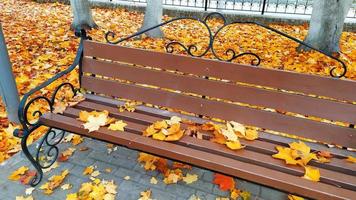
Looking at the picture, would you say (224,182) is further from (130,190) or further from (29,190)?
(29,190)

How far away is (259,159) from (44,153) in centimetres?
199

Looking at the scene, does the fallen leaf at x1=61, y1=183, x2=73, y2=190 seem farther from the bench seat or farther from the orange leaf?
the orange leaf

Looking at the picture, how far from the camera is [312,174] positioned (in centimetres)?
205

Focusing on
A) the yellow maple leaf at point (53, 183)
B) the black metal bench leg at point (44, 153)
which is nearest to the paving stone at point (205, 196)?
the yellow maple leaf at point (53, 183)

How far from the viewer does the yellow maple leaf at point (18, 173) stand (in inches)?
106

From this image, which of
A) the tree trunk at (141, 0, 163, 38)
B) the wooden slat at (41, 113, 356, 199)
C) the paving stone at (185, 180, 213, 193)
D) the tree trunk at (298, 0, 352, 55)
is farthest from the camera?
the tree trunk at (141, 0, 163, 38)

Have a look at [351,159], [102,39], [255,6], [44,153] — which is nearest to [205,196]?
[351,159]

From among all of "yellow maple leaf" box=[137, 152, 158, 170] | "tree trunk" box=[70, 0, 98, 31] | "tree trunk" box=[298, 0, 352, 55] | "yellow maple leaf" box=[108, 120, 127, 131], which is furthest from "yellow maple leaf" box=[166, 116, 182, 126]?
"tree trunk" box=[70, 0, 98, 31]

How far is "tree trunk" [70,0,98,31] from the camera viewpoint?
6354 mm

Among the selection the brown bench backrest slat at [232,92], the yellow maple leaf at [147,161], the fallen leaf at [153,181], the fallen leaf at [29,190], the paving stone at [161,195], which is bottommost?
the fallen leaf at [29,190]

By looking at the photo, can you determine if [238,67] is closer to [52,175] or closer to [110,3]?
[52,175]

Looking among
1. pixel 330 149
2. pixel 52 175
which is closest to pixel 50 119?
pixel 52 175

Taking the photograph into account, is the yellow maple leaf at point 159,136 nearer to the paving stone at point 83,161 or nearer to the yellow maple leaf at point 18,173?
the paving stone at point 83,161

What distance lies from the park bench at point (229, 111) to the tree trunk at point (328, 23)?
314 centimetres
